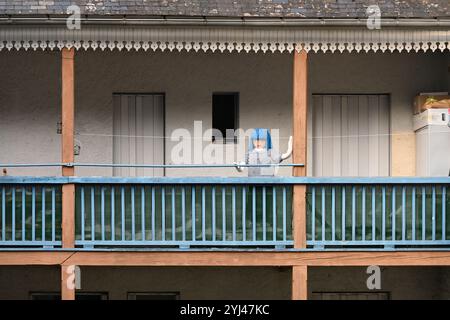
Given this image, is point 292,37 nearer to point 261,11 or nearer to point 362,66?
point 261,11

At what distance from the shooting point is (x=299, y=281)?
16234mm

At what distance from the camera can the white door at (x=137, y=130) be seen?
18297mm

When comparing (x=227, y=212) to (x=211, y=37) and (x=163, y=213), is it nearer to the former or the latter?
(x=163, y=213)

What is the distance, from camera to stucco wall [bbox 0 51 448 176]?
18.2 meters

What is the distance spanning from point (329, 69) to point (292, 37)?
8.23ft

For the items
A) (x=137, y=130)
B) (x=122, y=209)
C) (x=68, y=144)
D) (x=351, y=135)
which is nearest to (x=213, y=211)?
(x=122, y=209)

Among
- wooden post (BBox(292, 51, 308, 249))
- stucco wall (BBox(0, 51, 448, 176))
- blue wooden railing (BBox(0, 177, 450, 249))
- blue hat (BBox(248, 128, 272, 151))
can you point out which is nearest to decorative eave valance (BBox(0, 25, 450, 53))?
wooden post (BBox(292, 51, 308, 249))

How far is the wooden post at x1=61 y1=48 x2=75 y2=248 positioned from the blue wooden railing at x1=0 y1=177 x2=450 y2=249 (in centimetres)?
11

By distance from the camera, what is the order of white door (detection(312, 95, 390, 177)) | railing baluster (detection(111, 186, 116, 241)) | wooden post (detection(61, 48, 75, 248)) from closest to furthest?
wooden post (detection(61, 48, 75, 248))
railing baluster (detection(111, 186, 116, 241))
white door (detection(312, 95, 390, 177))

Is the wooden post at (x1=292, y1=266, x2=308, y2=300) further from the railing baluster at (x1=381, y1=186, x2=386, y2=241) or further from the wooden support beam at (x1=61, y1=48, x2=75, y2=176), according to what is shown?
the wooden support beam at (x1=61, y1=48, x2=75, y2=176)

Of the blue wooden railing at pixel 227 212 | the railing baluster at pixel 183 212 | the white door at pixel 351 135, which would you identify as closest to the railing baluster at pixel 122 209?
the blue wooden railing at pixel 227 212
